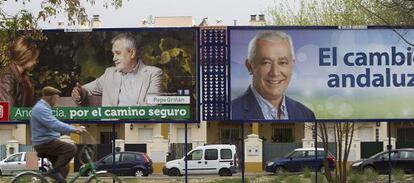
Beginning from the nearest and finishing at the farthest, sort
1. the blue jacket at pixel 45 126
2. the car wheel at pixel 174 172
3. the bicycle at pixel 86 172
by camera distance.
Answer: the blue jacket at pixel 45 126
the bicycle at pixel 86 172
the car wheel at pixel 174 172

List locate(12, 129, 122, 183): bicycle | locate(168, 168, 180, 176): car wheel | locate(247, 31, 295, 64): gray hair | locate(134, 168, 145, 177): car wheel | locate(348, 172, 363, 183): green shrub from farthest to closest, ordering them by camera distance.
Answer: locate(168, 168, 180, 176): car wheel → locate(134, 168, 145, 177): car wheel → locate(348, 172, 363, 183): green shrub → locate(247, 31, 295, 64): gray hair → locate(12, 129, 122, 183): bicycle

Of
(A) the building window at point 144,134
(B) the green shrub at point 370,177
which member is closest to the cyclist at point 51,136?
(B) the green shrub at point 370,177

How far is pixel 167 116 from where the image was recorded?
1553 cm

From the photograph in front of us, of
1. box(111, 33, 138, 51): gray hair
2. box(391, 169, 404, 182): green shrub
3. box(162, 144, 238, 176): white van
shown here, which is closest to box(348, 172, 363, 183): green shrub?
box(391, 169, 404, 182): green shrub

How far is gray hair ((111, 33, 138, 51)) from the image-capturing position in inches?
618

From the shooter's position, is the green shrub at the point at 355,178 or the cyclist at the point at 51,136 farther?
the green shrub at the point at 355,178

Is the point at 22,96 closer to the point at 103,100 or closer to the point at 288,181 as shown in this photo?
the point at 103,100

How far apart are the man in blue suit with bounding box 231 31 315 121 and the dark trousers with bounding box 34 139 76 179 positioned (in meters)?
5.72

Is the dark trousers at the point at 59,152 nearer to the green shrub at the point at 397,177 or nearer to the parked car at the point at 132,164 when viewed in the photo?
the green shrub at the point at 397,177

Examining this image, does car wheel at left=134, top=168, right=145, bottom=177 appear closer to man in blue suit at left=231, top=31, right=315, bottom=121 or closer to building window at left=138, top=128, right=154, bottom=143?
building window at left=138, top=128, right=154, bottom=143

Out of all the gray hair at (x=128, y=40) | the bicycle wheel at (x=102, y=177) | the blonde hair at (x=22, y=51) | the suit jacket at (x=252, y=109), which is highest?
the gray hair at (x=128, y=40)

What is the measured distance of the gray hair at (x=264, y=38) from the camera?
1553 centimetres

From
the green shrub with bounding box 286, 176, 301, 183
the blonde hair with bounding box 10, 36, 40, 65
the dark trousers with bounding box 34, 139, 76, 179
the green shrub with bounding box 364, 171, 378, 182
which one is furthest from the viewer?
the green shrub with bounding box 364, 171, 378, 182

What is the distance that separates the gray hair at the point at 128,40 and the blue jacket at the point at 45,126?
5.39 m
